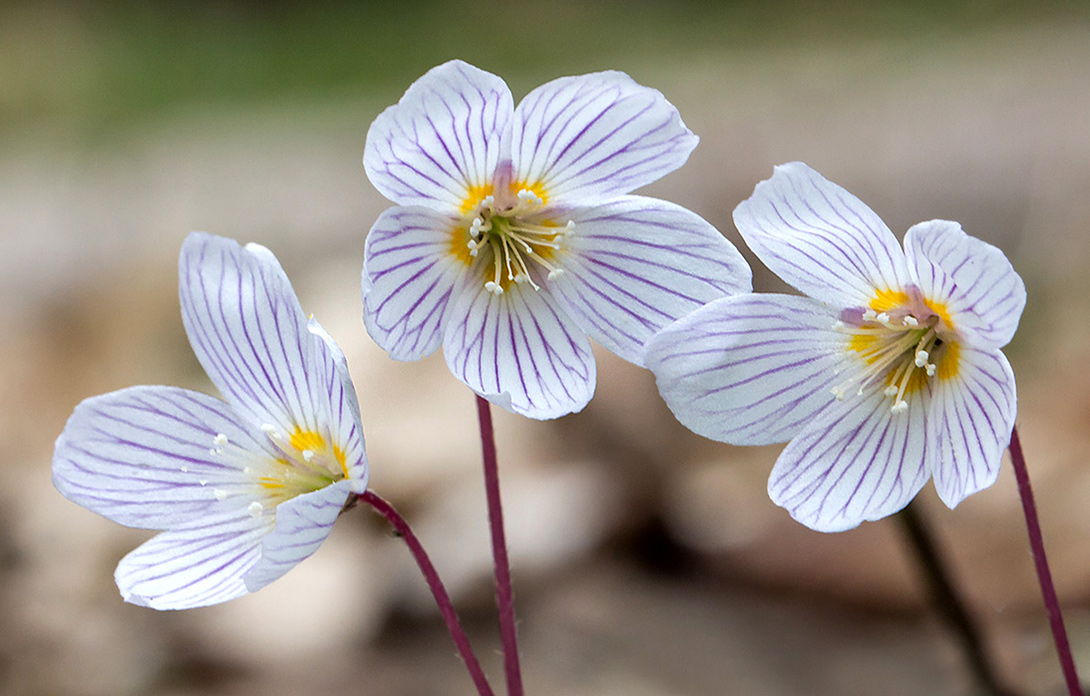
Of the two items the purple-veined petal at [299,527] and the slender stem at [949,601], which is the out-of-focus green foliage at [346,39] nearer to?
the slender stem at [949,601]

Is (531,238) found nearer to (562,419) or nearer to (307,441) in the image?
(307,441)

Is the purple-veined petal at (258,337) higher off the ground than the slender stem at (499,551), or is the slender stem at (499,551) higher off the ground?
the purple-veined petal at (258,337)

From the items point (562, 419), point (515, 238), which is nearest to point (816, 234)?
point (515, 238)

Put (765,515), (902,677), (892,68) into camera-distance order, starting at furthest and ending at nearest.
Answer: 1. (892,68)
2. (765,515)
3. (902,677)

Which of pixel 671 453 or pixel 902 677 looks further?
pixel 671 453

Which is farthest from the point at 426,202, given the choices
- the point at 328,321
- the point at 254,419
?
the point at 328,321

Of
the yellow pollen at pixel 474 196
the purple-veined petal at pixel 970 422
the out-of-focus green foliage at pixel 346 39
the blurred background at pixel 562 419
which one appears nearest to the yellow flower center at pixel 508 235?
the yellow pollen at pixel 474 196

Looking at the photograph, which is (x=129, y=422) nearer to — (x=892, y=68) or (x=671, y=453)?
(x=671, y=453)
